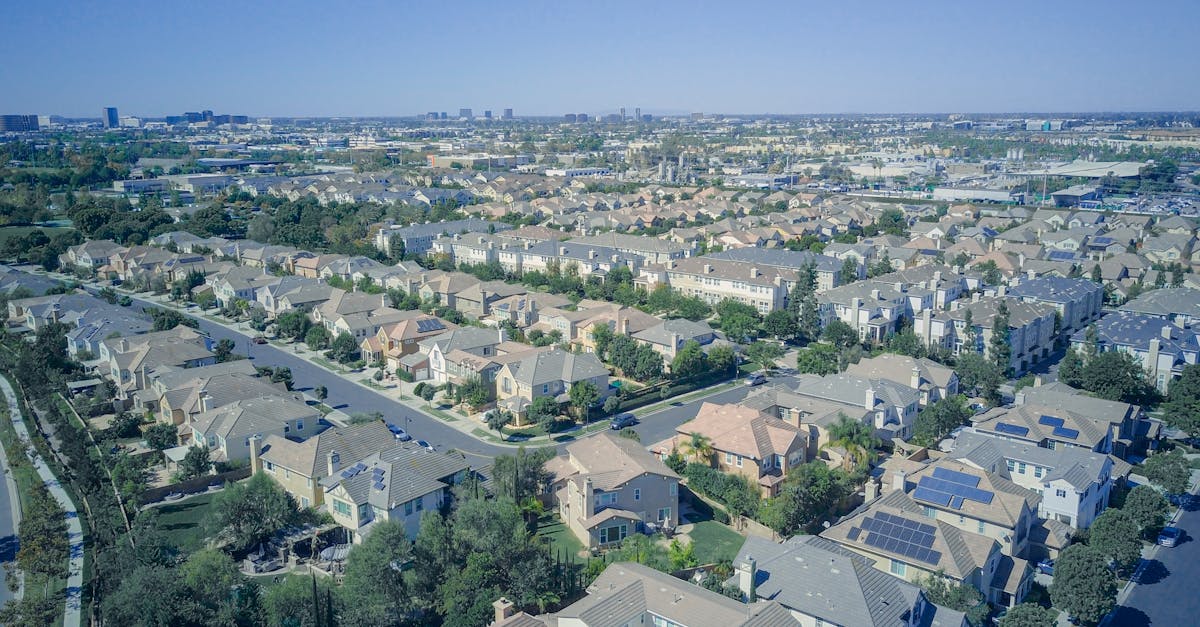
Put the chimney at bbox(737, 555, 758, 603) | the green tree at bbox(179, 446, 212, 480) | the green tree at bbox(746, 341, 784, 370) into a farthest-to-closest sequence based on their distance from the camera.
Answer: the green tree at bbox(746, 341, 784, 370) < the green tree at bbox(179, 446, 212, 480) < the chimney at bbox(737, 555, 758, 603)

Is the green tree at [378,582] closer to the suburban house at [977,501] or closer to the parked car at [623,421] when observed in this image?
the suburban house at [977,501]

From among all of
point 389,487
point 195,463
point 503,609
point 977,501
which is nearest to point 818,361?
point 977,501

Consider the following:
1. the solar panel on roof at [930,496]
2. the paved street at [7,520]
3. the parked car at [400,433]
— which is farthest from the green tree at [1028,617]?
the paved street at [7,520]

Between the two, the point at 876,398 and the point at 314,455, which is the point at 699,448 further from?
the point at 314,455

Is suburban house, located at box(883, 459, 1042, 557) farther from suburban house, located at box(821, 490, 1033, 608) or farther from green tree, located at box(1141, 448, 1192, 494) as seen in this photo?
green tree, located at box(1141, 448, 1192, 494)

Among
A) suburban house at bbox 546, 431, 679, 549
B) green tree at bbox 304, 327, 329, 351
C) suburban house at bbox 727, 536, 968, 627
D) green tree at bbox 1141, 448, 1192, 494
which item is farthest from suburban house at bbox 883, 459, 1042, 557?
green tree at bbox 304, 327, 329, 351

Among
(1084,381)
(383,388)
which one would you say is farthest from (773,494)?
(383,388)
